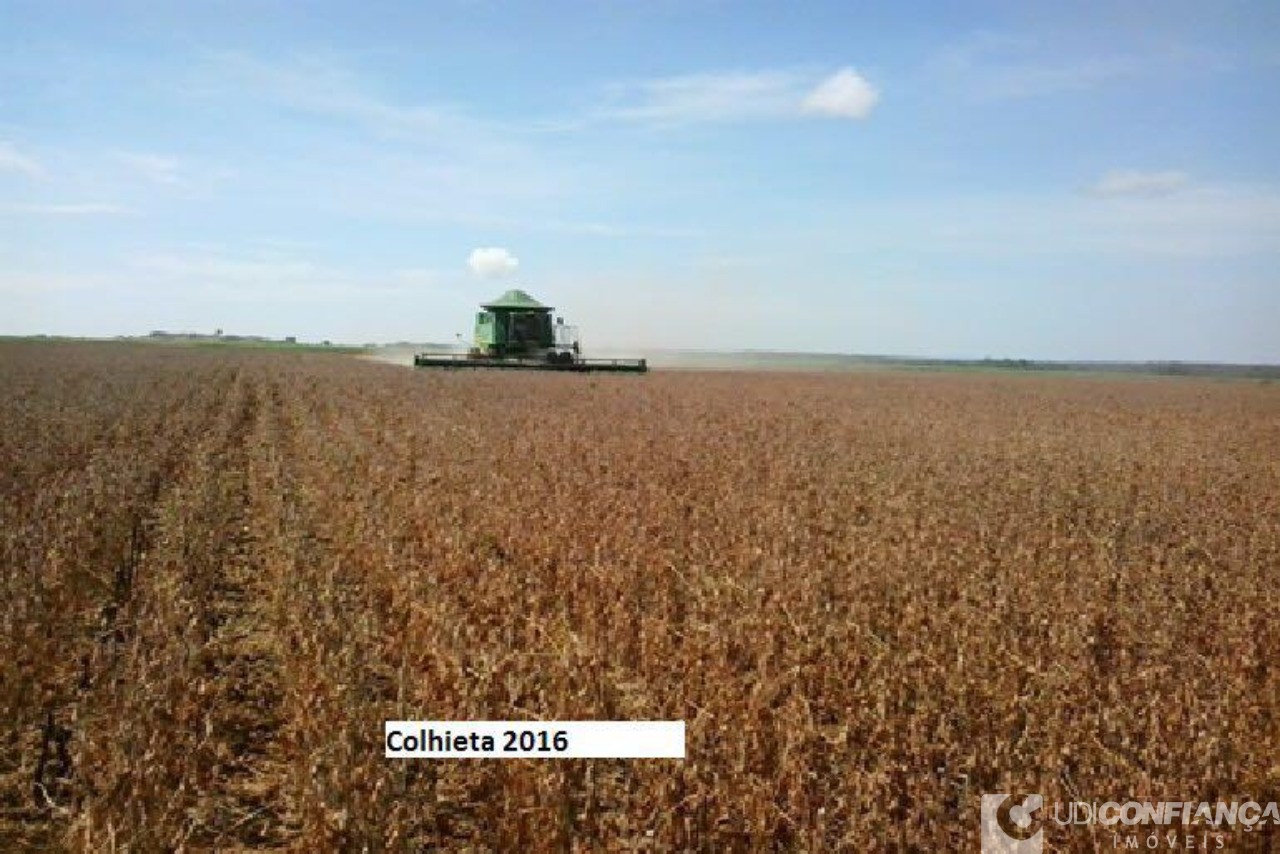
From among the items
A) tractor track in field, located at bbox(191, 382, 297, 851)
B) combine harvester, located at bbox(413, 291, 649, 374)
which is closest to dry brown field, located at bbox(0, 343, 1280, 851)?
tractor track in field, located at bbox(191, 382, 297, 851)

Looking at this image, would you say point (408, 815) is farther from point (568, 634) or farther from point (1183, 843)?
point (1183, 843)

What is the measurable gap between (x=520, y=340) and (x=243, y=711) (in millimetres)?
37746

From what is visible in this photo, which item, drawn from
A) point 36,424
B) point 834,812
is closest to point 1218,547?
point 834,812

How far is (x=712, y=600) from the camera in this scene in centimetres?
621

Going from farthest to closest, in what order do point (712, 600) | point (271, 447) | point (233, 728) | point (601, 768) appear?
point (271, 447), point (712, 600), point (233, 728), point (601, 768)

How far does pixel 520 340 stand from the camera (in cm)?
4231

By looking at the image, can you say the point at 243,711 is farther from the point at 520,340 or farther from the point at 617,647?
the point at 520,340

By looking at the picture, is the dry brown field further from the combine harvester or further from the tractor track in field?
the combine harvester

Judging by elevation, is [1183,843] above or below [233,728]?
above

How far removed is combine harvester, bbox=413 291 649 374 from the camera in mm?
41250

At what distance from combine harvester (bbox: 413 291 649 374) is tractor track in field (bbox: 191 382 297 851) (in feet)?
107

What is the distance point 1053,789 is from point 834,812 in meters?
0.87

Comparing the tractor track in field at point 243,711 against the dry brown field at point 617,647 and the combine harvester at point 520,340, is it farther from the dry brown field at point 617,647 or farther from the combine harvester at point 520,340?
the combine harvester at point 520,340

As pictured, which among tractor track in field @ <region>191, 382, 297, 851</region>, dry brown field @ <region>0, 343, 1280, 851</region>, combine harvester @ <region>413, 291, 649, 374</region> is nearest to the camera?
dry brown field @ <region>0, 343, 1280, 851</region>
